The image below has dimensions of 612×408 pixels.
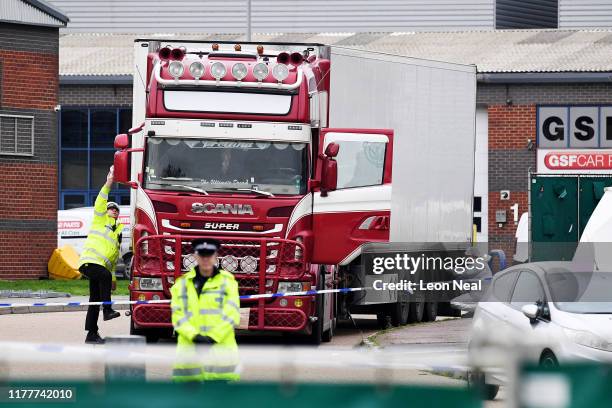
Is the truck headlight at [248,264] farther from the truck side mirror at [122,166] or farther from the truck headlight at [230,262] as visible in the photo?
the truck side mirror at [122,166]

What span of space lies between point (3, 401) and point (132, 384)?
696 millimetres

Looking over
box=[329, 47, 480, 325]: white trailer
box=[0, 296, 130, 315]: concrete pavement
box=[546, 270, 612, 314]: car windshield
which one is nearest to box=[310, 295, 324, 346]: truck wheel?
box=[329, 47, 480, 325]: white trailer

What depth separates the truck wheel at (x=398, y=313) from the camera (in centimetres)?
2172

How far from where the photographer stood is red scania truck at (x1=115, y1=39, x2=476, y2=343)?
16.9 meters

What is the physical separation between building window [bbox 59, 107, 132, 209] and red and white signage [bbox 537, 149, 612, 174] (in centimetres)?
1395

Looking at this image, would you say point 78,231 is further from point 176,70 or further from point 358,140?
point 176,70

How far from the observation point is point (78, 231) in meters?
39.3

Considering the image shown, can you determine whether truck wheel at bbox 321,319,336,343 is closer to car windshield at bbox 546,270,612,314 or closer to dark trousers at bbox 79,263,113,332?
dark trousers at bbox 79,263,113,332

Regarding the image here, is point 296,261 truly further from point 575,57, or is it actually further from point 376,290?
point 575,57

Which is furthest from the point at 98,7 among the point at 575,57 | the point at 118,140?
the point at 118,140

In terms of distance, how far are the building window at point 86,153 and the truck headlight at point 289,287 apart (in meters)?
30.2

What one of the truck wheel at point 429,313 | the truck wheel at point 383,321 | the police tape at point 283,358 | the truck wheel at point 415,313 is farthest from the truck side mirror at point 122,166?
the police tape at point 283,358

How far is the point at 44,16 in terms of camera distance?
35250 millimetres

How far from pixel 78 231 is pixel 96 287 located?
21267 mm
